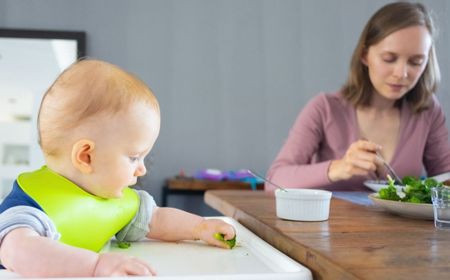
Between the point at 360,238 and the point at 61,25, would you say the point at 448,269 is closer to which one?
the point at 360,238

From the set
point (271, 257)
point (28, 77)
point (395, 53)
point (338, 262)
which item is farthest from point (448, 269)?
point (28, 77)

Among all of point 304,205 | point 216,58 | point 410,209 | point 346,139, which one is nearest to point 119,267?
point 304,205

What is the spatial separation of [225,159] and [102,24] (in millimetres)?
1289

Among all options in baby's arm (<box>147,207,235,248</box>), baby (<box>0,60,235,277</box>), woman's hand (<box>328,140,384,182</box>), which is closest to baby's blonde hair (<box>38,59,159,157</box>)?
baby (<box>0,60,235,277</box>)

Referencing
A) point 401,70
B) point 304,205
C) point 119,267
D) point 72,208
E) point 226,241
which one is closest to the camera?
point 119,267

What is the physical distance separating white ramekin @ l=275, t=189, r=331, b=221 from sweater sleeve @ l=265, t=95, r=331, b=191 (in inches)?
22.7

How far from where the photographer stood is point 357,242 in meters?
0.73

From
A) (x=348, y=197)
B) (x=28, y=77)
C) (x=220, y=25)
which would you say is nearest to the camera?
(x=348, y=197)

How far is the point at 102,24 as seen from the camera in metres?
3.56

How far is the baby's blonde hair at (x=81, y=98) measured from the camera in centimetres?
70

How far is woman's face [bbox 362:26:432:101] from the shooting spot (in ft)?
5.37

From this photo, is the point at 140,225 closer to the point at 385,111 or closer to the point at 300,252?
the point at 300,252

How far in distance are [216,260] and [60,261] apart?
0.22 meters

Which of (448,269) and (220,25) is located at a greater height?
(220,25)
